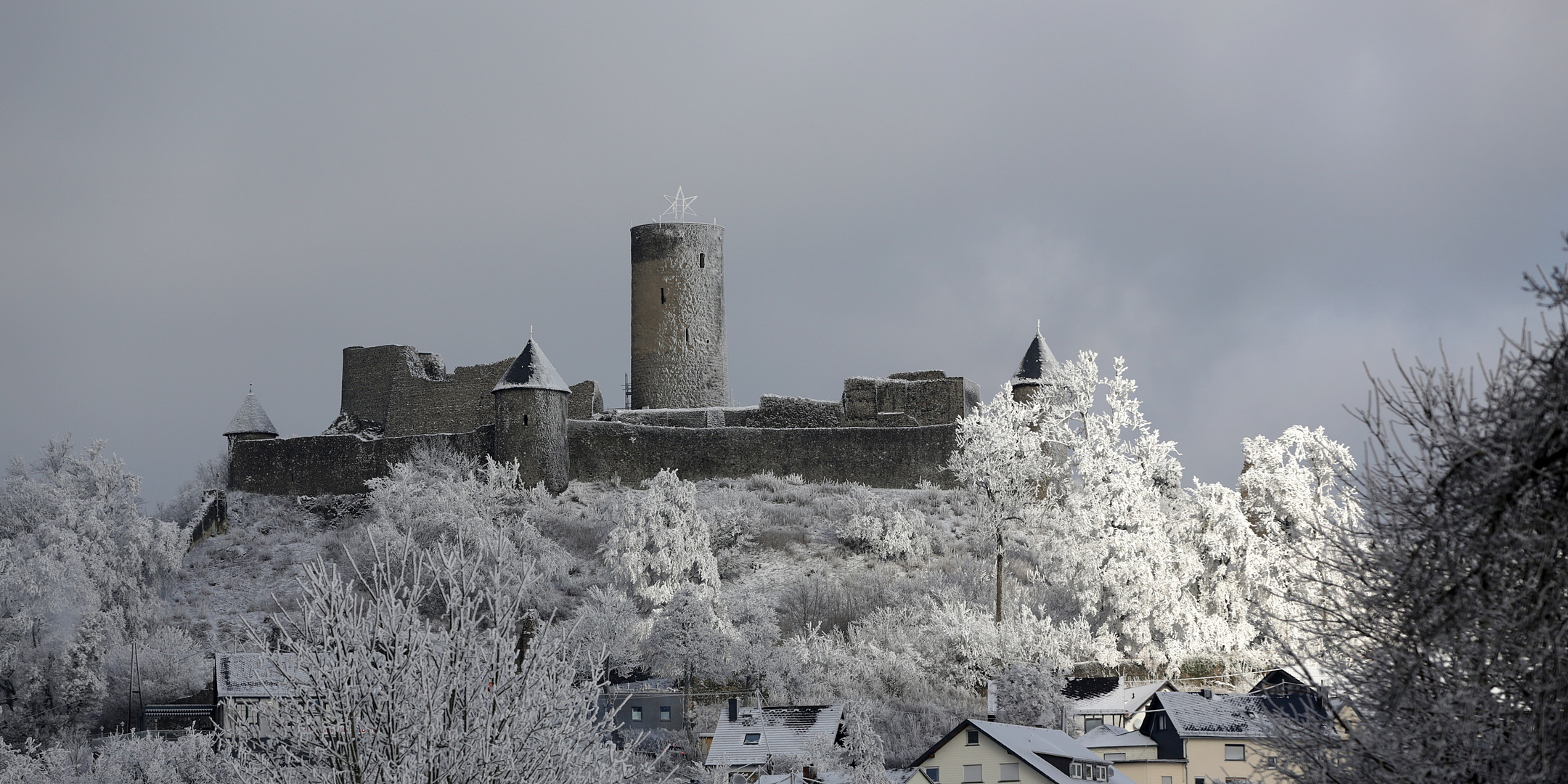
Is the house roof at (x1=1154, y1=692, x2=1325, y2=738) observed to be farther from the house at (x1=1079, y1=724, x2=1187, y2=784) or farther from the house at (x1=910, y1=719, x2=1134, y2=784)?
the house at (x1=910, y1=719, x2=1134, y2=784)

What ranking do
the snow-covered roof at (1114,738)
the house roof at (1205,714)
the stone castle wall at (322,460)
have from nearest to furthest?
the house roof at (1205,714), the snow-covered roof at (1114,738), the stone castle wall at (322,460)

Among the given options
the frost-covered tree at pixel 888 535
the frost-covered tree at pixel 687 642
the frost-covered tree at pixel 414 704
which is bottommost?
the frost-covered tree at pixel 687 642

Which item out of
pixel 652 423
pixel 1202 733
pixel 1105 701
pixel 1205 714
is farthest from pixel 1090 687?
pixel 652 423

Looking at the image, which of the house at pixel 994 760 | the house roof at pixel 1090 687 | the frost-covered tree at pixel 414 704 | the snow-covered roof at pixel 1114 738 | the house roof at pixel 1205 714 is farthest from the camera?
the house roof at pixel 1090 687

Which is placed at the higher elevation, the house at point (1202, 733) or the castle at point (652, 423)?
the castle at point (652, 423)

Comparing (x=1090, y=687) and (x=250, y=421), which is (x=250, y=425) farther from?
(x=1090, y=687)

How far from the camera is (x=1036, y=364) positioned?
3906 cm

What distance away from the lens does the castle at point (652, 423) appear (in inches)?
1543

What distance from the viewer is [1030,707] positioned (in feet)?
89.1

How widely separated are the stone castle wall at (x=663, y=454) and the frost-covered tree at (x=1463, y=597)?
103 feet

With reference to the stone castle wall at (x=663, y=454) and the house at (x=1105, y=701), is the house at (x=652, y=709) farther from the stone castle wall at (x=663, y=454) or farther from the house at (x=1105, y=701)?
the stone castle wall at (x=663, y=454)

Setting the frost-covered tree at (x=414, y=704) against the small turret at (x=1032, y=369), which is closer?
the frost-covered tree at (x=414, y=704)

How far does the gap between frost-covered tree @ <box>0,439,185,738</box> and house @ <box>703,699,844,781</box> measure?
1258 centimetres

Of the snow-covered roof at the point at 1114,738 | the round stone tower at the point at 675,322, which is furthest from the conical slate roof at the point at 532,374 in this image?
the snow-covered roof at the point at 1114,738
